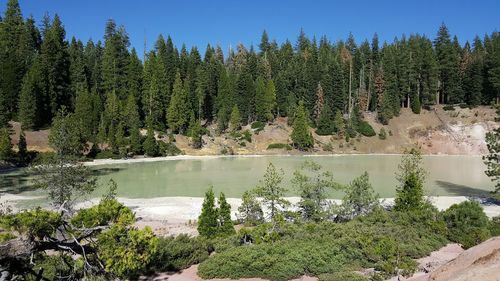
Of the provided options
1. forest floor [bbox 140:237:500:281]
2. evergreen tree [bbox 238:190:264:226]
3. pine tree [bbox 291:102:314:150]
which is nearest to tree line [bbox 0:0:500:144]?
pine tree [bbox 291:102:314:150]

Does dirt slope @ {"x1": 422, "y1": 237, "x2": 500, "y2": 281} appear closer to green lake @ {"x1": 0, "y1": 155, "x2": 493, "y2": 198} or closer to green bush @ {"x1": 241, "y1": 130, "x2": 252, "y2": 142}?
green lake @ {"x1": 0, "y1": 155, "x2": 493, "y2": 198}

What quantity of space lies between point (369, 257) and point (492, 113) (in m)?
76.2

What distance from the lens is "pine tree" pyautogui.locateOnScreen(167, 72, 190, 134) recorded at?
252 feet

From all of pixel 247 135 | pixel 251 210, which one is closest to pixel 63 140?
pixel 251 210

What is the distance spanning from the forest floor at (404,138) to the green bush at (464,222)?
5242 centimetres

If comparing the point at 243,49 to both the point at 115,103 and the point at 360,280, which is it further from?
the point at 360,280

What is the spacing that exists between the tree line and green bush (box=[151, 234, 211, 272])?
5016 cm

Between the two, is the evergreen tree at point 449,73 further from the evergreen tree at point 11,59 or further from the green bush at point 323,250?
the evergreen tree at point 11,59

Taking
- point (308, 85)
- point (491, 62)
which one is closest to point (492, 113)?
point (491, 62)

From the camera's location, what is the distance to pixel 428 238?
19219mm

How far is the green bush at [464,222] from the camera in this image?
62.8 ft

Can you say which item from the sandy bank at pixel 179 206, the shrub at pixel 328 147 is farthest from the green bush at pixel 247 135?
the sandy bank at pixel 179 206

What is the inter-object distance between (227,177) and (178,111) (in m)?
34.9

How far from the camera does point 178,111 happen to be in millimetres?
77500
